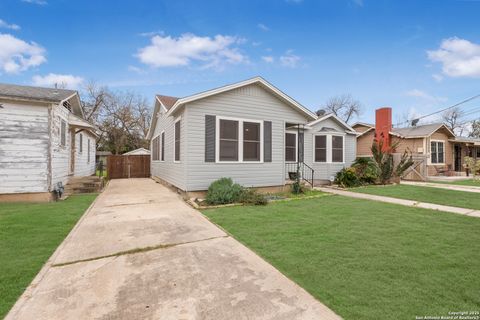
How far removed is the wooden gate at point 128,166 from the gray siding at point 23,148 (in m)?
9.29

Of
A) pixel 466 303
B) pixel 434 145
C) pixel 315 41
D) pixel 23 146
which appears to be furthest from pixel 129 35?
pixel 434 145

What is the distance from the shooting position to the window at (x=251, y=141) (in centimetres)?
881

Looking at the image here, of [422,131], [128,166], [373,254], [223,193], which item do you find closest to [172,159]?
[223,193]

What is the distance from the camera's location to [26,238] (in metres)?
4.14

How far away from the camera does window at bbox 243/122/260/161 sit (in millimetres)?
8812

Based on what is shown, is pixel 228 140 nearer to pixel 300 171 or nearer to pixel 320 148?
pixel 300 171

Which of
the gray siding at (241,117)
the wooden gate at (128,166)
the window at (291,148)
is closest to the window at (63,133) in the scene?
the gray siding at (241,117)

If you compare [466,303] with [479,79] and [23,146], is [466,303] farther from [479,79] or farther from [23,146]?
[479,79]

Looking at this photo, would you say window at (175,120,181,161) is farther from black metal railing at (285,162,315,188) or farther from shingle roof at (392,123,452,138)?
shingle roof at (392,123,452,138)

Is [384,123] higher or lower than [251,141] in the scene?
higher

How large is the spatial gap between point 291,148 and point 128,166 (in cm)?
1211

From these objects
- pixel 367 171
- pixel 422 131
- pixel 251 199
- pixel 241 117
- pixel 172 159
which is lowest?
pixel 251 199

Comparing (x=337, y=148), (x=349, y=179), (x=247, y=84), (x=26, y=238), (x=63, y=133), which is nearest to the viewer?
(x=26, y=238)

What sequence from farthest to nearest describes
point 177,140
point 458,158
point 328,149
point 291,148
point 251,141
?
point 458,158
point 328,149
point 291,148
point 177,140
point 251,141
